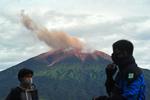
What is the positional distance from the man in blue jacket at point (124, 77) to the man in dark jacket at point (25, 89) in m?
4.36

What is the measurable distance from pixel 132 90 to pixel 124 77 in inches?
13.3

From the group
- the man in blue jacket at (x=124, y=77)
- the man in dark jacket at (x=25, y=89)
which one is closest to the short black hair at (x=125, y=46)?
the man in blue jacket at (x=124, y=77)

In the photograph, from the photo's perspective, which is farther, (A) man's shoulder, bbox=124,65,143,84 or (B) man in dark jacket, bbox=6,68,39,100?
(B) man in dark jacket, bbox=6,68,39,100

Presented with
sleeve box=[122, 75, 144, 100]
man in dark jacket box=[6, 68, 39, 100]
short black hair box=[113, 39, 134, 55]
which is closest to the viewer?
sleeve box=[122, 75, 144, 100]

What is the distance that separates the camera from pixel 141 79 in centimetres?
953

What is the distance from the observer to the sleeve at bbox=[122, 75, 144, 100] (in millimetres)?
9320

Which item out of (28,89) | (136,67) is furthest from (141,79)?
(28,89)

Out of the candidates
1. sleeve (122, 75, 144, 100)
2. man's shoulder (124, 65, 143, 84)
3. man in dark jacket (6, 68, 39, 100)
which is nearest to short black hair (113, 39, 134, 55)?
man's shoulder (124, 65, 143, 84)

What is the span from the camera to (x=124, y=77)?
954 cm

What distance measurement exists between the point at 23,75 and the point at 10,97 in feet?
Result: 2.37

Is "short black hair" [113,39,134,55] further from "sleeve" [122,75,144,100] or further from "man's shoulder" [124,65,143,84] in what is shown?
"sleeve" [122,75,144,100]

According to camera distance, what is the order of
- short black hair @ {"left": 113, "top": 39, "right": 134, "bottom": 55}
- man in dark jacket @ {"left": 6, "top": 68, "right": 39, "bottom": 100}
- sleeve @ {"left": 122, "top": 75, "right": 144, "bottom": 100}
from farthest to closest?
man in dark jacket @ {"left": 6, "top": 68, "right": 39, "bottom": 100} < short black hair @ {"left": 113, "top": 39, "right": 134, "bottom": 55} < sleeve @ {"left": 122, "top": 75, "right": 144, "bottom": 100}

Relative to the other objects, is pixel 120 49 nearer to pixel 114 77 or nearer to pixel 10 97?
pixel 114 77

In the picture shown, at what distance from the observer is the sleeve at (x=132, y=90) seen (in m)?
9.32
